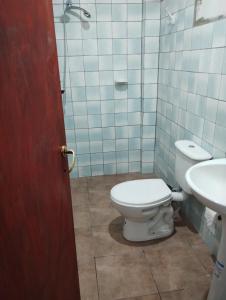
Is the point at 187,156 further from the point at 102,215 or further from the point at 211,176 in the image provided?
the point at 102,215

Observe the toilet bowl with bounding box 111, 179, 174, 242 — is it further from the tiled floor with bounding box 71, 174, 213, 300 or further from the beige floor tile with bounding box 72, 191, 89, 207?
the beige floor tile with bounding box 72, 191, 89, 207

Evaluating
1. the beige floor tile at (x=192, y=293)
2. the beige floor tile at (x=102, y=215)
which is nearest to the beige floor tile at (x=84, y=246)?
the beige floor tile at (x=102, y=215)

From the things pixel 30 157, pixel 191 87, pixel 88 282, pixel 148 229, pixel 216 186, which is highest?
pixel 191 87

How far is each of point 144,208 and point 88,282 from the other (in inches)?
23.3

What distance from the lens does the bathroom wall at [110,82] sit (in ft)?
7.48

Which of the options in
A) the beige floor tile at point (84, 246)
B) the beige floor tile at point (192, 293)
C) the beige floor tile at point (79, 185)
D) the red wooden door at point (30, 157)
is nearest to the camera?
the red wooden door at point (30, 157)

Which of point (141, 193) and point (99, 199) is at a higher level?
point (141, 193)

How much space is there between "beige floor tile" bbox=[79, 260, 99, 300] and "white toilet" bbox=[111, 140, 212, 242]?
15.0 inches

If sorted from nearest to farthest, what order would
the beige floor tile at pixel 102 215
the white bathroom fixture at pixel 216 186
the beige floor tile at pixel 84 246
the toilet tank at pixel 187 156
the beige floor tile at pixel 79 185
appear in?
the white bathroom fixture at pixel 216 186 < the toilet tank at pixel 187 156 < the beige floor tile at pixel 84 246 < the beige floor tile at pixel 102 215 < the beige floor tile at pixel 79 185

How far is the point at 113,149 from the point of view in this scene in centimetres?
277

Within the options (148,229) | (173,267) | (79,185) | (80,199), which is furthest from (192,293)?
(79,185)

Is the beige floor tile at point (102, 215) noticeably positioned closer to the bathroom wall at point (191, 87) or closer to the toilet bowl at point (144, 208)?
the toilet bowl at point (144, 208)

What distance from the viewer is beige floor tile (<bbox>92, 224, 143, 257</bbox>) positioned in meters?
1.72

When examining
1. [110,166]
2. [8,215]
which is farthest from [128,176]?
[8,215]
